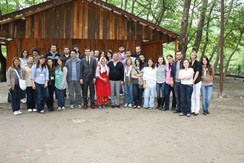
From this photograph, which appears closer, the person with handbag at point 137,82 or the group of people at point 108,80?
the group of people at point 108,80

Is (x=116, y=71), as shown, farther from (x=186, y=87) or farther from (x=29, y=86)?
(x=29, y=86)

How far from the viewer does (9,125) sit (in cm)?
568

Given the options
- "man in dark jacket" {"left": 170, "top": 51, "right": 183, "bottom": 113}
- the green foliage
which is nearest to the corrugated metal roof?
"man in dark jacket" {"left": 170, "top": 51, "right": 183, "bottom": 113}

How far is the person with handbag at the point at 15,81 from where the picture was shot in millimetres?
6564

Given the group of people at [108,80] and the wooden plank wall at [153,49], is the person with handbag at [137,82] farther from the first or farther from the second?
the wooden plank wall at [153,49]

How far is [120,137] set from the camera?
4.86m

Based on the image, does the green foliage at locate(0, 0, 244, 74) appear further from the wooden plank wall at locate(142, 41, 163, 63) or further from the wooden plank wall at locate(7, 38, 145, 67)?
the wooden plank wall at locate(7, 38, 145, 67)

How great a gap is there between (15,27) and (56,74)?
4130 millimetres

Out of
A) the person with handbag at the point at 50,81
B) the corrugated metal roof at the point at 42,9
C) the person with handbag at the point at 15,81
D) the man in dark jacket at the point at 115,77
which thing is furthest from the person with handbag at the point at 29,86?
the corrugated metal roof at the point at 42,9

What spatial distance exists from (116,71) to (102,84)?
2.16 feet

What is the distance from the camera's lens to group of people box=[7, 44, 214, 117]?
6.72m

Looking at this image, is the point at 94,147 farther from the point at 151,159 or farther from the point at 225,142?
the point at 225,142

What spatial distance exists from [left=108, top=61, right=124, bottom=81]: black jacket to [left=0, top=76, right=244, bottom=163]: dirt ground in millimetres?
1249

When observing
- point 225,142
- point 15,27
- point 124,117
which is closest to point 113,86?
point 124,117
